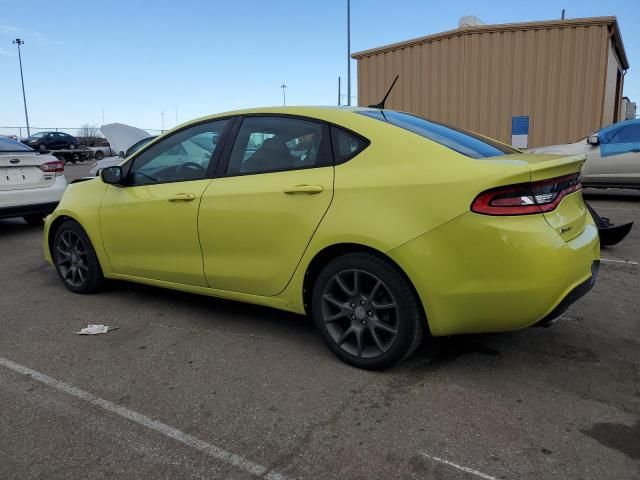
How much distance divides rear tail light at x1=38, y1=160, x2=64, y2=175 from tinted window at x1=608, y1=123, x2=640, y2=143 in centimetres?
921

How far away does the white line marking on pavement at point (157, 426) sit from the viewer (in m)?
2.29

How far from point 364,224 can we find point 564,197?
3.52 feet

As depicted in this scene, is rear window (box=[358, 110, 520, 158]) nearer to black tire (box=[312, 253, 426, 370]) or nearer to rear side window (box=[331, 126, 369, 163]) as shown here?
rear side window (box=[331, 126, 369, 163])

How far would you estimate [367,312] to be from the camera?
3100mm

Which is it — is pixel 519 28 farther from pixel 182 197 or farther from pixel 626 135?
pixel 182 197

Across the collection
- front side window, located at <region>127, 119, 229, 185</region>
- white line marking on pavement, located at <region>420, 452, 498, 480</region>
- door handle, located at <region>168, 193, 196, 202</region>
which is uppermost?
front side window, located at <region>127, 119, 229, 185</region>

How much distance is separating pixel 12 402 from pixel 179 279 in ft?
4.53

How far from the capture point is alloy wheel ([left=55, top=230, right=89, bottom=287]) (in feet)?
15.7

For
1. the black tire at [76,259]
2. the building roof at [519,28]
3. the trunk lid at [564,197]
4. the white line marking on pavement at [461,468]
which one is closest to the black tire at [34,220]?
the black tire at [76,259]

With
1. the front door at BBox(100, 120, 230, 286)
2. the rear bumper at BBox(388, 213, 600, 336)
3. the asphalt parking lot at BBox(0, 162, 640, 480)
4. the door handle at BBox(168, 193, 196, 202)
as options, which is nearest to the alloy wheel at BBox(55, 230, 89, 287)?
the front door at BBox(100, 120, 230, 286)

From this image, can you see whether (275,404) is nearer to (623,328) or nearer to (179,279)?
(179,279)

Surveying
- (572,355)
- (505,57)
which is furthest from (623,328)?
(505,57)

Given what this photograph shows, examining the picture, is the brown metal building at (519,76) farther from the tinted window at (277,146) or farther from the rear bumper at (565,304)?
the rear bumper at (565,304)

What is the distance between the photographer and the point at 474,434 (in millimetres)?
2486
